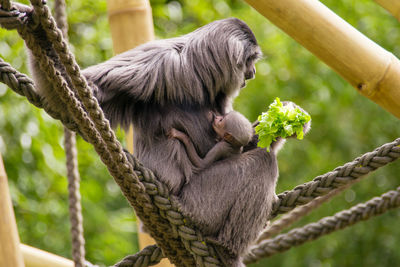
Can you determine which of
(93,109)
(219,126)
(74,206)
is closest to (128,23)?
(219,126)

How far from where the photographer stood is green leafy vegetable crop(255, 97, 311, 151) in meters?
3.18

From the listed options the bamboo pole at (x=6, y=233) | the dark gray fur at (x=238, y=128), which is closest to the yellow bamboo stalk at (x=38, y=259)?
the bamboo pole at (x=6, y=233)

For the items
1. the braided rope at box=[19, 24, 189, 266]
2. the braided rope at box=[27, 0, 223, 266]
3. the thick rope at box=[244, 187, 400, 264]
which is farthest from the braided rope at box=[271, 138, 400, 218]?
the thick rope at box=[244, 187, 400, 264]

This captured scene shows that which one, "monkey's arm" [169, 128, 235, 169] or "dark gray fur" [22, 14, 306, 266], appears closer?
"dark gray fur" [22, 14, 306, 266]

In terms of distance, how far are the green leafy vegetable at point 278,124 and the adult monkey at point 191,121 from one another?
0.57ft

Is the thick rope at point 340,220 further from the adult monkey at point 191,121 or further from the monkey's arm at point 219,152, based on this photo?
the monkey's arm at point 219,152

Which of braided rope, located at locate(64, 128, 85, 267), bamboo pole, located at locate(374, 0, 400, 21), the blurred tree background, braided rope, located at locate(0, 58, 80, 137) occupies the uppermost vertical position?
bamboo pole, located at locate(374, 0, 400, 21)

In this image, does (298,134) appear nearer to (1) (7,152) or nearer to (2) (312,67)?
(1) (7,152)

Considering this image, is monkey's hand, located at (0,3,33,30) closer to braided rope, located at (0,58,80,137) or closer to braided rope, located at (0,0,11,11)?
braided rope, located at (0,0,11,11)

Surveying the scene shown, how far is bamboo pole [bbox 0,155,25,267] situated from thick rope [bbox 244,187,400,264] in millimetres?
2277

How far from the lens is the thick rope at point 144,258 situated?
337 cm

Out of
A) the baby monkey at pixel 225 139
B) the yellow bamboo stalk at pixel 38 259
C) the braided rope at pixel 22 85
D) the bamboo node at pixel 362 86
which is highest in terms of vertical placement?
the braided rope at pixel 22 85

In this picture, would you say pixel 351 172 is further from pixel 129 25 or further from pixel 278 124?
Answer: pixel 129 25

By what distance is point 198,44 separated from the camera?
3.51 meters
